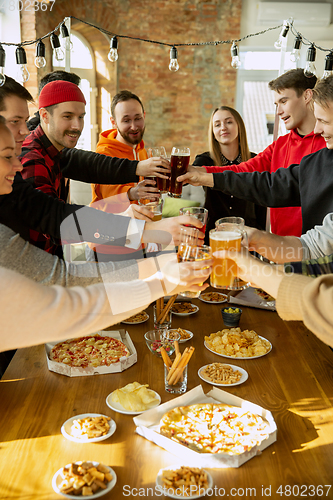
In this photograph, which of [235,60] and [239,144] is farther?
[239,144]

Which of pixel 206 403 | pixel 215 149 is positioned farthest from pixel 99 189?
pixel 206 403

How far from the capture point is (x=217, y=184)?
8.25ft

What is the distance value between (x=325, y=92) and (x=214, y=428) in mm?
1467

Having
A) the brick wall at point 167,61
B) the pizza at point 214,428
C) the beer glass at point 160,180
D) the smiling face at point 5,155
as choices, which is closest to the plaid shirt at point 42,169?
the beer glass at point 160,180

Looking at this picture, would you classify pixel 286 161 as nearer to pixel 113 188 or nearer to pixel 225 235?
pixel 113 188

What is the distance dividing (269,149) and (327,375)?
1.90m

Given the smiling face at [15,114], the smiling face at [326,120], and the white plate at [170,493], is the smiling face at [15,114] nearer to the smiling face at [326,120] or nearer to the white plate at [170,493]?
the smiling face at [326,120]

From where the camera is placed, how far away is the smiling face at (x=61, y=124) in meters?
2.45

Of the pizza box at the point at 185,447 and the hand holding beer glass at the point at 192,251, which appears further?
the hand holding beer glass at the point at 192,251

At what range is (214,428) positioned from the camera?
1.26 metres

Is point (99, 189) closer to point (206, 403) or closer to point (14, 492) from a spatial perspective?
point (206, 403)

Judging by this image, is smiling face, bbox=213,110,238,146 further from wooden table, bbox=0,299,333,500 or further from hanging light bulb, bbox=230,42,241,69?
wooden table, bbox=0,299,333,500

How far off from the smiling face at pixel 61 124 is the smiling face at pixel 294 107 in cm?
133

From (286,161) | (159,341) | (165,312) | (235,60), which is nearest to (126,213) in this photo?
(165,312)
